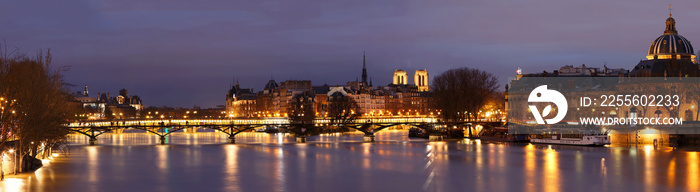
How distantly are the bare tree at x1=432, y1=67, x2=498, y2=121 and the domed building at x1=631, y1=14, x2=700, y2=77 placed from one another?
19301 millimetres

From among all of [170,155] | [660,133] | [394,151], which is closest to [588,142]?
[660,133]

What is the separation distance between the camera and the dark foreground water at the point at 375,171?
41.0m

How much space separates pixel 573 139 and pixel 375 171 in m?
38.6

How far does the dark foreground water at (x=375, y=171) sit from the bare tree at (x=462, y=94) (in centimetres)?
2788

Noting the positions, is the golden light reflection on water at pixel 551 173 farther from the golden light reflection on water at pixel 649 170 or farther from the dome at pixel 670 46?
the dome at pixel 670 46


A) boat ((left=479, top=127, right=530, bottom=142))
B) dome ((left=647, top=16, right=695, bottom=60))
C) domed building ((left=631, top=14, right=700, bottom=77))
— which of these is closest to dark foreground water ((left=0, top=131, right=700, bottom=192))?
boat ((left=479, top=127, right=530, bottom=142))

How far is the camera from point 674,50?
376ft

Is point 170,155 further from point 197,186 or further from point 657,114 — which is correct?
point 657,114

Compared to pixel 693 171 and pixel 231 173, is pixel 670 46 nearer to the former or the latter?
pixel 693 171

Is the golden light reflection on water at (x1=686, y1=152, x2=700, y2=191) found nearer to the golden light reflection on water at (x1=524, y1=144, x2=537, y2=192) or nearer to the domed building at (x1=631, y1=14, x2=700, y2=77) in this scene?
the golden light reflection on water at (x1=524, y1=144, x2=537, y2=192)

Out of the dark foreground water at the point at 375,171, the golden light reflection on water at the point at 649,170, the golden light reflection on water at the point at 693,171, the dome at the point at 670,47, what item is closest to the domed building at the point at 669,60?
the dome at the point at 670,47

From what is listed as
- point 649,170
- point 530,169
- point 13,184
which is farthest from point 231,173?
point 649,170

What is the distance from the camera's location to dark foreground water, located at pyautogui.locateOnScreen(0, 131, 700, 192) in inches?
1613

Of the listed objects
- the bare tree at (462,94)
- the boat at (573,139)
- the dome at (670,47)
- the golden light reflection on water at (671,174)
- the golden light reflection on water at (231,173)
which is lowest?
the golden light reflection on water at (671,174)
